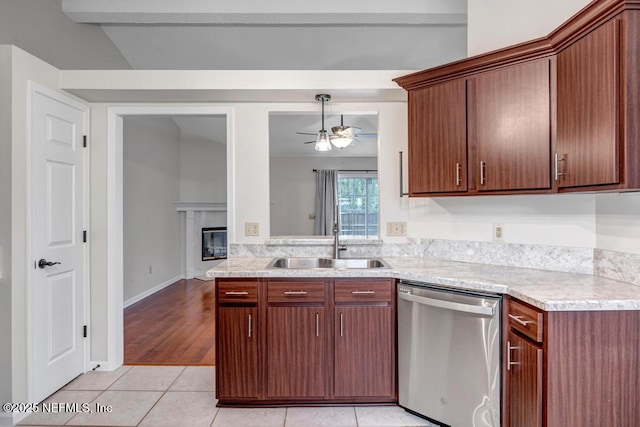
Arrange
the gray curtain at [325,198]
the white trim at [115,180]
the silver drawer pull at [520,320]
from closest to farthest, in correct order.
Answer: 1. the silver drawer pull at [520,320]
2. the white trim at [115,180]
3. the gray curtain at [325,198]

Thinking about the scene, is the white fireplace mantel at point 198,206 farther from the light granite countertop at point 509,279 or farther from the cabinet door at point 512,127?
the cabinet door at point 512,127

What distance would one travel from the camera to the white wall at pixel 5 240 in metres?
2.14

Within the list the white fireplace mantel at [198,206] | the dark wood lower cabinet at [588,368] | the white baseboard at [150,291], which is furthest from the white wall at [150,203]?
the dark wood lower cabinet at [588,368]

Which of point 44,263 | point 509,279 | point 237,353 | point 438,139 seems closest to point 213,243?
point 44,263

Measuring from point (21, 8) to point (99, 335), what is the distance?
265cm

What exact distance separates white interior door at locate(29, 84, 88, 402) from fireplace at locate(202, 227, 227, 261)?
4070 mm

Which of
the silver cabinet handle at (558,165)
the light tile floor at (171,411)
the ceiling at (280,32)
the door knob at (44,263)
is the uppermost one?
the ceiling at (280,32)

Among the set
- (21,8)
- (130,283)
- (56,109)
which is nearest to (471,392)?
(56,109)

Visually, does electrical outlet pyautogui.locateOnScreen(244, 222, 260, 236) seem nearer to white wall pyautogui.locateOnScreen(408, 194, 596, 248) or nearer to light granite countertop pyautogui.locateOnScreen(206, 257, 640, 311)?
light granite countertop pyautogui.locateOnScreen(206, 257, 640, 311)

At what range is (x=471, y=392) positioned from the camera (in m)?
1.89

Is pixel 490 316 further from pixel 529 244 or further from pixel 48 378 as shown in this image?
pixel 48 378

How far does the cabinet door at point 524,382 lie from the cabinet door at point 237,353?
1.43 metres

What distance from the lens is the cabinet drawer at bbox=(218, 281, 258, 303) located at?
2.22 meters

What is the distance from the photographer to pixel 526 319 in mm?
1645
